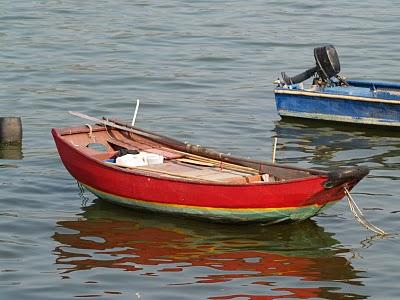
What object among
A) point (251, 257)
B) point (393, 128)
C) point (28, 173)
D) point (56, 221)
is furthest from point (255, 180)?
point (393, 128)

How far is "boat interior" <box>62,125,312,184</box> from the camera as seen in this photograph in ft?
53.6

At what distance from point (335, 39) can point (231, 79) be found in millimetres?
5408

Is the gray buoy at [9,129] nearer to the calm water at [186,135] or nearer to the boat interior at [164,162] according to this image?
the calm water at [186,135]

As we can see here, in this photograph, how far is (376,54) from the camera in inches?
1165

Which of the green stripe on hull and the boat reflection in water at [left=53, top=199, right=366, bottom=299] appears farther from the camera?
the green stripe on hull

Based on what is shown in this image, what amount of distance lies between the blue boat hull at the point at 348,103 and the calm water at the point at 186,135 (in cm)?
27

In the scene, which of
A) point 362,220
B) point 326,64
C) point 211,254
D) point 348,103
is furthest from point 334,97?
point 211,254

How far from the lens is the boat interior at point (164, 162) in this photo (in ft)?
53.6

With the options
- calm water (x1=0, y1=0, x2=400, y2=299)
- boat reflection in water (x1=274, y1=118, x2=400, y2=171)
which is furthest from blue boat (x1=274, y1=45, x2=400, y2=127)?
calm water (x1=0, y1=0, x2=400, y2=299)

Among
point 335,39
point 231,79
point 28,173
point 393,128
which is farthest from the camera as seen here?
point 335,39

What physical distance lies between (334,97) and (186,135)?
273 centimetres

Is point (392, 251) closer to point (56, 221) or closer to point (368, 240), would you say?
point (368, 240)

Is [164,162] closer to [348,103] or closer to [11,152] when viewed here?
[11,152]

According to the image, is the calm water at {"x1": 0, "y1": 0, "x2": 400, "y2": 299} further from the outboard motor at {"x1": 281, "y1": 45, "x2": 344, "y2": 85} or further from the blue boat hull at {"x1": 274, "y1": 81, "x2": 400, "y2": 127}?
the outboard motor at {"x1": 281, "y1": 45, "x2": 344, "y2": 85}
